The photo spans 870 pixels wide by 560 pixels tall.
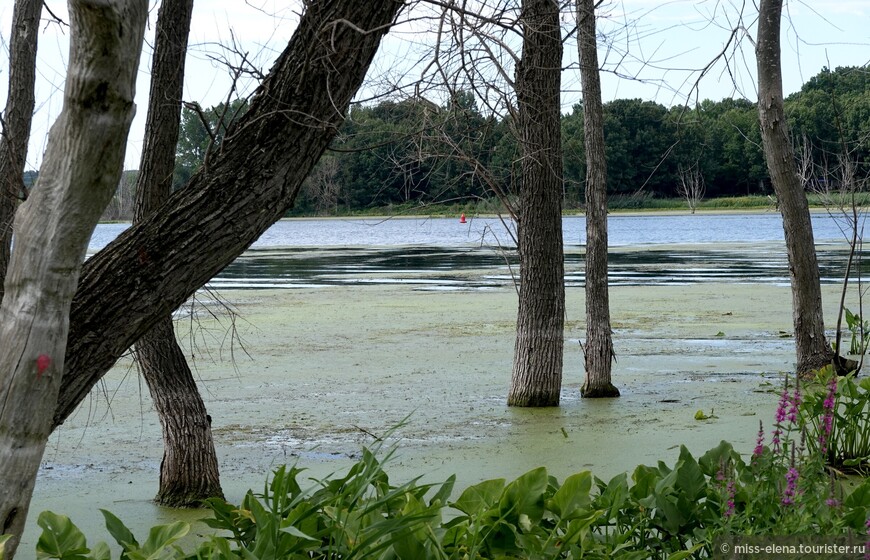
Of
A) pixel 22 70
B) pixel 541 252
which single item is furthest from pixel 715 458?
pixel 541 252

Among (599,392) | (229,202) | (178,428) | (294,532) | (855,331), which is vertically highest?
(229,202)

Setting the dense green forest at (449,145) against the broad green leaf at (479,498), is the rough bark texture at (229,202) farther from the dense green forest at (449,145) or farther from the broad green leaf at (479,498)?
the broad green leaf at (479,498)

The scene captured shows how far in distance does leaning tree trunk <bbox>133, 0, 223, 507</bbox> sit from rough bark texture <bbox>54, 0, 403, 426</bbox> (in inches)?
81.0

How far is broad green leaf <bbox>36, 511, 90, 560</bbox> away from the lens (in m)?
2.29

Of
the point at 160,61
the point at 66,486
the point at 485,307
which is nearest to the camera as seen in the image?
the point at 160,61

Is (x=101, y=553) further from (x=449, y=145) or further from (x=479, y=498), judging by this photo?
(x=449, y=145)

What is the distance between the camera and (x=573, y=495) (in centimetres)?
248

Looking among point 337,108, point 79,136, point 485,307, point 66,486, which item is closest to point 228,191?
point 337,108

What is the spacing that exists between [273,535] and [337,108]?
1229 mm

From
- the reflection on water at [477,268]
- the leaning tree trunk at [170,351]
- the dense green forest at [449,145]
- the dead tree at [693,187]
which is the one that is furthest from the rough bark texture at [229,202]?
the dead tree at [693,187]

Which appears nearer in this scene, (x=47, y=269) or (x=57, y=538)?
(x=47, y=269)

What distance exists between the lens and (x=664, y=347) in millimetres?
10609

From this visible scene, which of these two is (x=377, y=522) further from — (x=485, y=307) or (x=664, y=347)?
(x=485, y=307)

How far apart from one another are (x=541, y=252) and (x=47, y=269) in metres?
5.37
